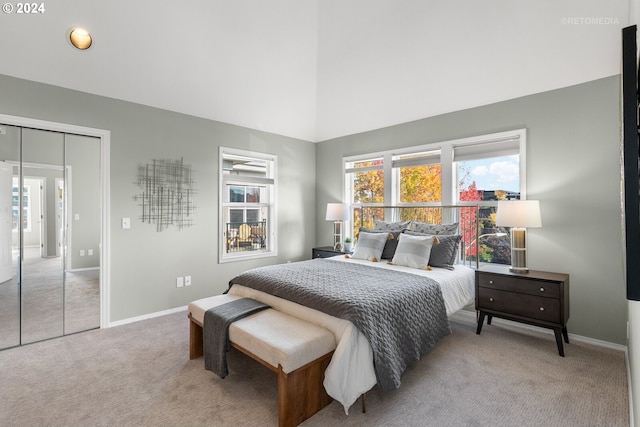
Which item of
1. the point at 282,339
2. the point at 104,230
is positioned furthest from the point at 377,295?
the point at 104,230

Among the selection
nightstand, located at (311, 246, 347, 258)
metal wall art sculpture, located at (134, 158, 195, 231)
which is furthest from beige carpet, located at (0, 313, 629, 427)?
nightstand, located at (311, 246, 347, 258)

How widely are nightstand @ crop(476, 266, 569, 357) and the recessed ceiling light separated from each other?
14.1 feet

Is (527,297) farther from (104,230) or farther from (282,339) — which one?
(104,230)

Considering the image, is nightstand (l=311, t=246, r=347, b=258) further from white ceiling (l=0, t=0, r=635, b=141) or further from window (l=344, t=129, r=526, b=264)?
white ceiling (l=0, t=0, r=635, b=141)

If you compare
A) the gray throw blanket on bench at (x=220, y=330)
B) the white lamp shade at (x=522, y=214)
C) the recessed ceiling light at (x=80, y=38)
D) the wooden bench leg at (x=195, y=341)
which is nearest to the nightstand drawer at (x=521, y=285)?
the white lamp shade at (x=522, y=214)

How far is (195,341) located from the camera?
8.88 ft

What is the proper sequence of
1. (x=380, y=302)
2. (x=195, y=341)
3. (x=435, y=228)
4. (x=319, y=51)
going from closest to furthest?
(x=380, y=302) < (x=195, y=341) < (x=435, y=228) < (x=319, y=51)

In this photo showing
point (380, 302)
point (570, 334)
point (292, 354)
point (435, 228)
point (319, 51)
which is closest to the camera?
point (292, 354)

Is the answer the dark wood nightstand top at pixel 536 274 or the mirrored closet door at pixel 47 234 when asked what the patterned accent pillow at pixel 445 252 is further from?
the mirrored closet door at pixel 47 234

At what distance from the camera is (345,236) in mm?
5039

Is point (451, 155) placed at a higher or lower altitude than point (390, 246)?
higher

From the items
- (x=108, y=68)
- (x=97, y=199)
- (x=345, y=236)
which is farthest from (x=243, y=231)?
(x=108, y=68)

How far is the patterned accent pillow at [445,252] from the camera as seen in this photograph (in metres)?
3.36

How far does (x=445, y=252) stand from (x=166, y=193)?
327 cm
